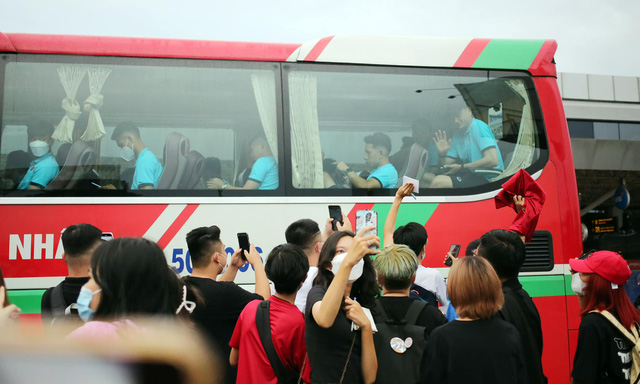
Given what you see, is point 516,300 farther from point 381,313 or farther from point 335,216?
point 335,216

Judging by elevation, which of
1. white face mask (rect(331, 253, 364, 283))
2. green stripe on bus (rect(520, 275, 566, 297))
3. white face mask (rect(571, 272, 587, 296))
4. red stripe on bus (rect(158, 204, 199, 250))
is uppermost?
red stripe on bus (rect(158, 204, 199, 250))

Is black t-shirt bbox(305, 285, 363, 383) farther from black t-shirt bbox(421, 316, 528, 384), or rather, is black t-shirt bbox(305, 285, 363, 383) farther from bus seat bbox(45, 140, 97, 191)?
bus seat bbox(45, 140, 97, 191)

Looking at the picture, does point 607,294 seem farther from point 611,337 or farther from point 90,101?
point 90,101

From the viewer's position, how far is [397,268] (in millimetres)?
3018

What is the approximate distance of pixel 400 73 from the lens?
5852 millimetres

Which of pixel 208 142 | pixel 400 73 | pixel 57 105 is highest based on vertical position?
pixel 400 73

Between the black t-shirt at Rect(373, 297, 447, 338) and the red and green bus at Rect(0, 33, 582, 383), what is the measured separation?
7.71ft

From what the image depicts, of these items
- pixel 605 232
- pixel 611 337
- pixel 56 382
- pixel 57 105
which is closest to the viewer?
pixel 56 382

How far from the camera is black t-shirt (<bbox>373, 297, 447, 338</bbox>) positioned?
3.01 m

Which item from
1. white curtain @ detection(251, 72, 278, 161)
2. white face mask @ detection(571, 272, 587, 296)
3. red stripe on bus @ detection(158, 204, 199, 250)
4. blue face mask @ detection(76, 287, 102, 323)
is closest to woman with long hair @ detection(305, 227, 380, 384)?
blue face mask @ detection(76, 287, 102, 323)

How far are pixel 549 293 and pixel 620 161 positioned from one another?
11885mm

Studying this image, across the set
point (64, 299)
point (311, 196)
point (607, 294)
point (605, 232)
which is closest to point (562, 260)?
point (607, 294)

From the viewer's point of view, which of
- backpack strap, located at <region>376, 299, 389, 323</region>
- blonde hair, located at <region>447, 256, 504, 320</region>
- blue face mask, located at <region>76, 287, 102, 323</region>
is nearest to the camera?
blue face mask, located at <region>76, 287, 102, 323</region>

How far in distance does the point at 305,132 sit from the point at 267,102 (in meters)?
0.48
